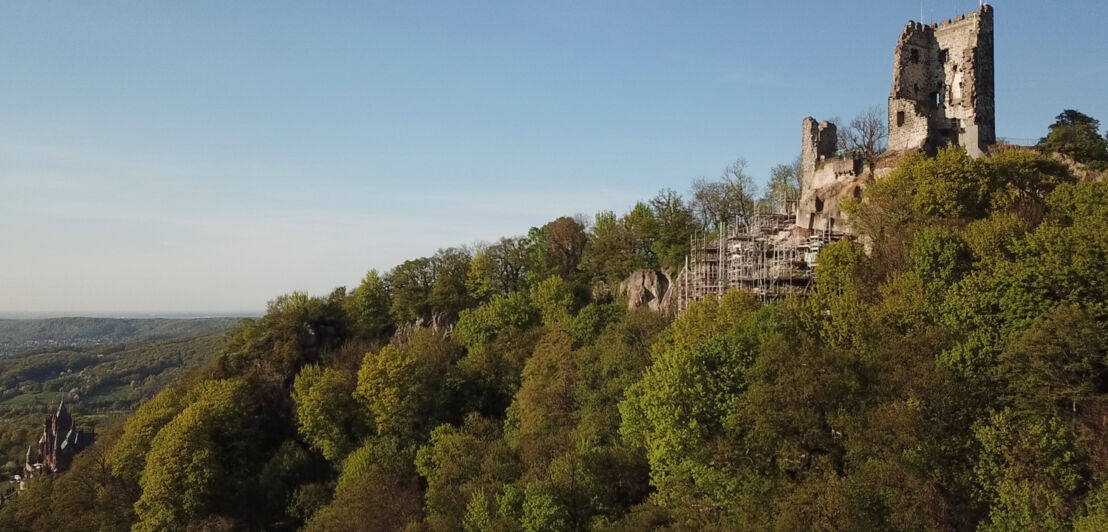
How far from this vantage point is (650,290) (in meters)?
44.0

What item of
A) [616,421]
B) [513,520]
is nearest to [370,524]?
[513,520]

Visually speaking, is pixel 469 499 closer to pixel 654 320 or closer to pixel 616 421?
pixel 616 421

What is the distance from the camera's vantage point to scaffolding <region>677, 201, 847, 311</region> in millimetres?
36000

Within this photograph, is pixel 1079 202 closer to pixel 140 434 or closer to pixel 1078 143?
pixel 1078 143

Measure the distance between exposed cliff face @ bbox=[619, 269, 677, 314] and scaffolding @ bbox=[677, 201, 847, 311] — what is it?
3.94 feet

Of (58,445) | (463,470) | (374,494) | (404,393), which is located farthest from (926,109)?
(58,445)

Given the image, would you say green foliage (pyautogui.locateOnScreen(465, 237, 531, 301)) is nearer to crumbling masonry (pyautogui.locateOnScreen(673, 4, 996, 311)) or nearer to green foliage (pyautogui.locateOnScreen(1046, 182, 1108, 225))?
crumbling masonry (pyautogui.locateOnScreen(673, 4, 996, 311))

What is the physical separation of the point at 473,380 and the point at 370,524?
12.7 meters

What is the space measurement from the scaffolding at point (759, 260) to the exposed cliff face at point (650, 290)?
3.94 feet

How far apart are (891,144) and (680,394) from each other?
61.8 feet

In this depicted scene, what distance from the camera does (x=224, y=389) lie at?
45906 millimetres

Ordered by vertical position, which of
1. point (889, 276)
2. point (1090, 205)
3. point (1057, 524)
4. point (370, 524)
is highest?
point (1090, 205)

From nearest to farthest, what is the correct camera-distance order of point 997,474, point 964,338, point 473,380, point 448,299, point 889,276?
point 997,474, point 964,338, point 889,276, point 473,380, point 448,299

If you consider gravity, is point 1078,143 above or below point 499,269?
above
